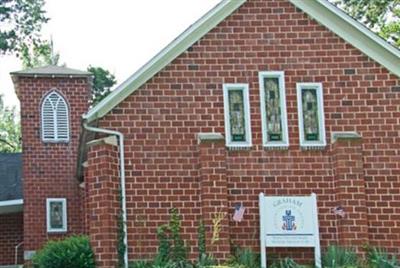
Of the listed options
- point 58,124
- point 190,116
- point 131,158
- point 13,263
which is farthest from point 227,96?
point 13,263

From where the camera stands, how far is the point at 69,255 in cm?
1717

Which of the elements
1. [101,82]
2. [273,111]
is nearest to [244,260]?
[273,111]

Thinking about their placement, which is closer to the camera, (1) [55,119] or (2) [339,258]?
(2) [339,258]

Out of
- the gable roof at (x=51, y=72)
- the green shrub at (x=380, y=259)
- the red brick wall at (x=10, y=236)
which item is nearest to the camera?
the green shrub at (x=380, y=259)

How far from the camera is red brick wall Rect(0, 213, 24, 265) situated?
83.4 ft

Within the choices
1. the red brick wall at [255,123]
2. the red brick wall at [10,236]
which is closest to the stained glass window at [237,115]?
the red brick wall at [255,123]

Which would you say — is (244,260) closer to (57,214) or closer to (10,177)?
(57,214)

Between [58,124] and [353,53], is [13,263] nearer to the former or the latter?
[58,124]

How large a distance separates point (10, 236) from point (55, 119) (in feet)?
13.3

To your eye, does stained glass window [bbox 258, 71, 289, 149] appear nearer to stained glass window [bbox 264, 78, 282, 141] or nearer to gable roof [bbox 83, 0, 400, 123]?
stained glass window [bbox 264, 78, 282, 141]

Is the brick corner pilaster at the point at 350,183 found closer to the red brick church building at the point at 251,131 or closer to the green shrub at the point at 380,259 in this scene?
the red brick church building at the point at 251,131

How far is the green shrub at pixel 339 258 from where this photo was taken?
15549 millimetres

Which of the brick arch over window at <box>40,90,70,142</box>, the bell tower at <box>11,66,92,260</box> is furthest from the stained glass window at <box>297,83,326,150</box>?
the brick arch over window at <box>40,90,70,142</box>

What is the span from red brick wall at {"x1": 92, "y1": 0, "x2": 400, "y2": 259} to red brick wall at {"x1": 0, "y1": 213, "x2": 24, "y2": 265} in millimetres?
10436
